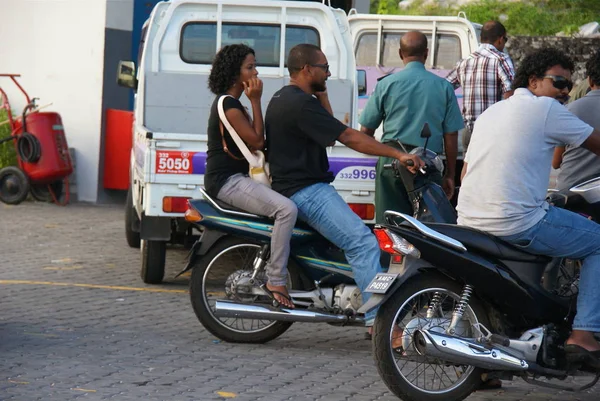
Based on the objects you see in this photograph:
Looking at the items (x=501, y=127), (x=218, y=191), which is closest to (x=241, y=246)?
(x=218, y=191)

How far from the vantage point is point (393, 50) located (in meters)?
13.2

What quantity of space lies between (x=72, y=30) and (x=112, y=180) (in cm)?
194

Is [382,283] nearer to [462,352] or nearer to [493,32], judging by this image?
[462,352]

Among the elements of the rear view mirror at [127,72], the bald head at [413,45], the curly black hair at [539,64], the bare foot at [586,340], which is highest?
the bald head at [413,45]

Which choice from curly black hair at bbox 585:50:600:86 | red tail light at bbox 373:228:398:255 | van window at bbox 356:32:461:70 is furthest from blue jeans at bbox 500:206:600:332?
van window at bbox 356:32:461:70

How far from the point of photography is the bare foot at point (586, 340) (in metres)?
5.56

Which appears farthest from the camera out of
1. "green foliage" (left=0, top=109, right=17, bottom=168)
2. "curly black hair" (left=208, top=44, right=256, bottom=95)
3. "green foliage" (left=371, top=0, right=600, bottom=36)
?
"green foliage" (left=371, top=0, right=600, bottom=36)

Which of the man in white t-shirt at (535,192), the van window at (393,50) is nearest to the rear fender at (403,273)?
the man in white t-shirt at (535,192)

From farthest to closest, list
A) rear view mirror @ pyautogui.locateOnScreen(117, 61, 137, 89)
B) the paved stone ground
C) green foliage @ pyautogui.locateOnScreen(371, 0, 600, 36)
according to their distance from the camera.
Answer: green foliage @ pyautogui.locateOnScreen(371, 0, 600, 36)
rear view mirror @ pyautogui.locateOnScreen(117, 61, 137, 89)
the paved stone ground

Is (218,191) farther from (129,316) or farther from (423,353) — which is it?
(423,353)

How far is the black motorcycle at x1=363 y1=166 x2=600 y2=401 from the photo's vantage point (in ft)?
18.1

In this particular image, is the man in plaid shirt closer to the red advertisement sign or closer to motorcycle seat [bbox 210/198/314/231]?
the red advertisement sign

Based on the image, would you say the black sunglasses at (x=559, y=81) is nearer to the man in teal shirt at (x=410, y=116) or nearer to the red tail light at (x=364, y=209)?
the man in teal shirt at (x=410, y=116)

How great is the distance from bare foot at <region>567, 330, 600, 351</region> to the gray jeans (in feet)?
6.12
